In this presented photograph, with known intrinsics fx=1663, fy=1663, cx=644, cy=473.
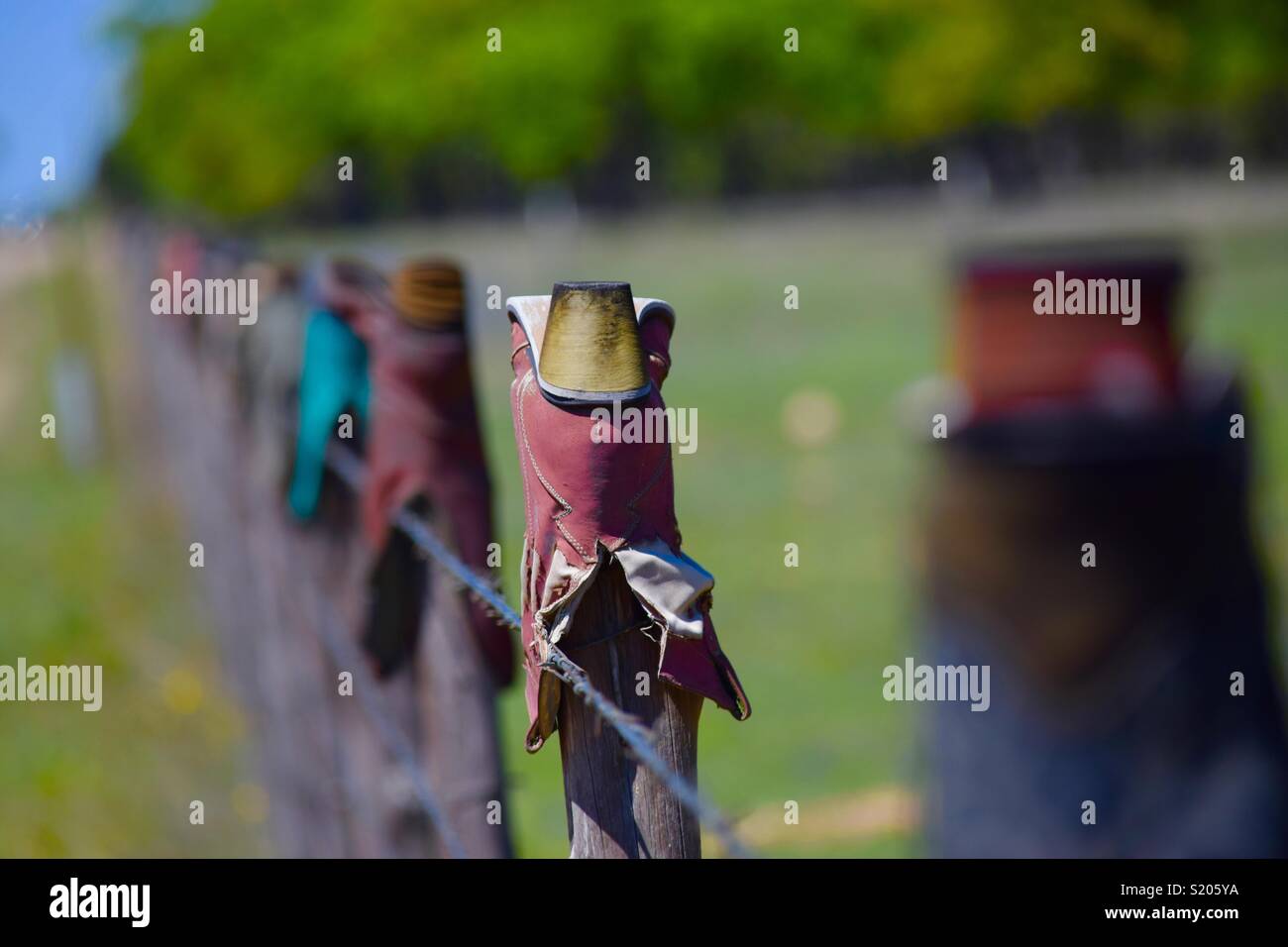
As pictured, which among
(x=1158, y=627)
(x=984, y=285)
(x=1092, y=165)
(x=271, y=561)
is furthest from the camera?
(x=1092, y=165)

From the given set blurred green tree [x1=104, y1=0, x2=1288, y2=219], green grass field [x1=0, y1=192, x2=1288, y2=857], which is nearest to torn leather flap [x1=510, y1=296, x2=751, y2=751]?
green grass field [x1=0, y1=192, x2=1288, y2=857]

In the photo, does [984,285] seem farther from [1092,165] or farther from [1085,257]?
[1092,165]

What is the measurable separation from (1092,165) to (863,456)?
2833 cm

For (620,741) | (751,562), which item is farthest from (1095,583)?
(751,562)

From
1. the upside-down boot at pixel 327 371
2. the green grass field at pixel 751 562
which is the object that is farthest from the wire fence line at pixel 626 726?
the green grass field at pixel 751 562

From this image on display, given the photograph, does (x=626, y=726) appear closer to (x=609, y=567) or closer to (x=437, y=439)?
(x=609, y=567)

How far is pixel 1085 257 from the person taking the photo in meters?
4.87

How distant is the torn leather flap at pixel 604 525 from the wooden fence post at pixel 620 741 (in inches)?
1.1

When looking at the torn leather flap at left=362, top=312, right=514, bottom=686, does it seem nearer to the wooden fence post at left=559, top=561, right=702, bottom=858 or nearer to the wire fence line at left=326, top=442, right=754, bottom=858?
the wire fence line at left=326, top=442, right=754, bottom=858

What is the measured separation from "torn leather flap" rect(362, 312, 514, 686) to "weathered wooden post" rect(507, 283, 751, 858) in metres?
0.77

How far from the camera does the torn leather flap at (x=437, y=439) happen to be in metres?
2.70

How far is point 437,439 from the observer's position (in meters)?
2.73

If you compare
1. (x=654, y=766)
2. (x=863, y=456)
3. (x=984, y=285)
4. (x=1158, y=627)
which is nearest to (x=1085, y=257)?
(x=984, y=285)

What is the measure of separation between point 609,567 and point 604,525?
57mm
